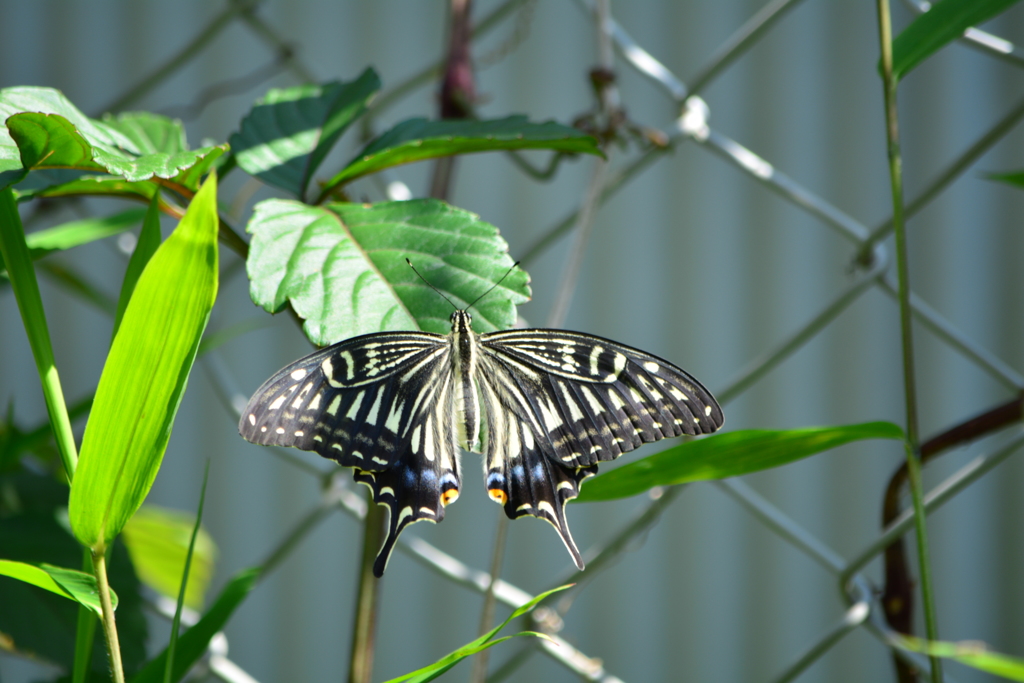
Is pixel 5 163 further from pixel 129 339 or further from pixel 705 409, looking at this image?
pixel 705 409

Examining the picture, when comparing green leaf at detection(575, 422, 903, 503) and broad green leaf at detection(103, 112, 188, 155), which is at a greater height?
broad green leaf at detection(103, 112, 188, 155)

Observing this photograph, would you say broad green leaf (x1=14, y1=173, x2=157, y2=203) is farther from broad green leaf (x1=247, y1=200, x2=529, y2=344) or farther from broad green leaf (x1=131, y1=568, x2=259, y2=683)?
broad green leaf (x1=131, y1=568, x2=259, y2=683)

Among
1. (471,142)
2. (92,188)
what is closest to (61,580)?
(92,188)

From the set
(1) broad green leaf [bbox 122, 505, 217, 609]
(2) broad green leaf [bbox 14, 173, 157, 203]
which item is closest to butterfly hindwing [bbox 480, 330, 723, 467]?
(2) broad green leaf [bbox 14, 173, 157, 203]

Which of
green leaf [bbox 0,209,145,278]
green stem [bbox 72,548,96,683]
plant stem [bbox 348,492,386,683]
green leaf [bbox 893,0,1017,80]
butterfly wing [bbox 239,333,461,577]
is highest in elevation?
green leaf [bbox 893,0,1017,80]

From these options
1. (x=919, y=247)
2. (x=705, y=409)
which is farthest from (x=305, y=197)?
(x=919, y=247)

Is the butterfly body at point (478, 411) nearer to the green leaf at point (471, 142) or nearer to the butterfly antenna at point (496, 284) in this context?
the butterfly antenna at point (496, 284)

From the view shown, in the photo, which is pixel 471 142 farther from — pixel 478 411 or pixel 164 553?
pixel 164 553
